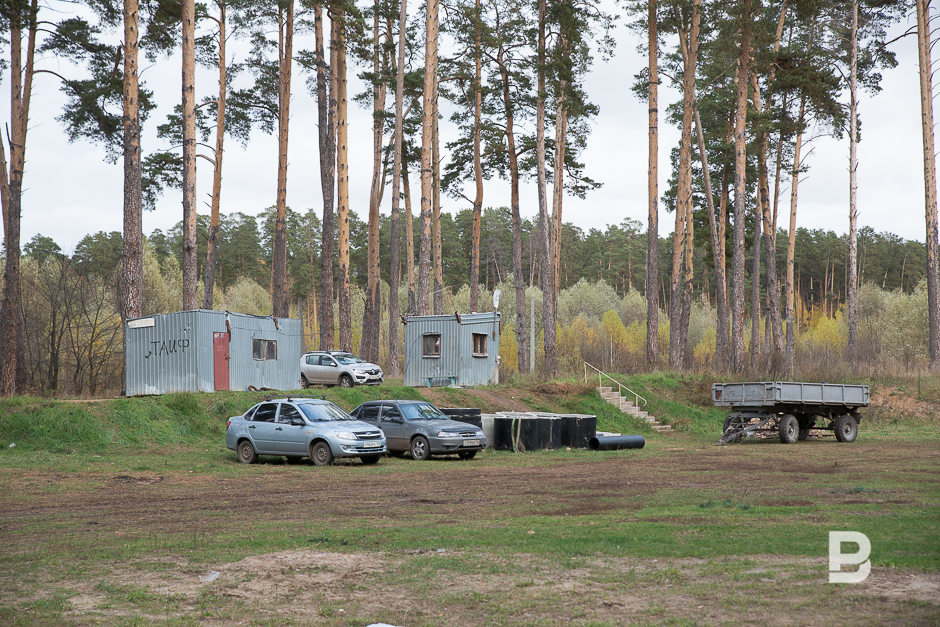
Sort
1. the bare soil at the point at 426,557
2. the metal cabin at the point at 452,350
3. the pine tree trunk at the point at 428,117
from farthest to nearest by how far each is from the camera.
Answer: the metal cabin at the point at 452,350
the pine tree trunk at the point at 428,117
the bare soil at the point at 426,557

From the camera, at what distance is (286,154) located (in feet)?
121

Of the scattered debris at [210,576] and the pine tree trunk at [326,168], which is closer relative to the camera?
the scattered debris at [210,576]

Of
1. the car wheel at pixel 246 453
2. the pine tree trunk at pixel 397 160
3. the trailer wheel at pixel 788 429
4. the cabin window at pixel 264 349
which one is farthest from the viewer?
the pine tree trunk at pixel 397 160

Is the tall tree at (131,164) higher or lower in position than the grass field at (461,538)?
higher

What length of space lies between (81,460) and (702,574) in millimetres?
16473

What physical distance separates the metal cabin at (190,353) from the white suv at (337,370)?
5269 mm

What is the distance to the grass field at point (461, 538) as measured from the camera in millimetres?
6832

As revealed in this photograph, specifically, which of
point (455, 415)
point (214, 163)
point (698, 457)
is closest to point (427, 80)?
point (214, 163)

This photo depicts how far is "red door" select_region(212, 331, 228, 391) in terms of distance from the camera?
27984mm

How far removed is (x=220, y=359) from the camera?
28.2 m

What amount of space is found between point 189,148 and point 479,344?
14571mm

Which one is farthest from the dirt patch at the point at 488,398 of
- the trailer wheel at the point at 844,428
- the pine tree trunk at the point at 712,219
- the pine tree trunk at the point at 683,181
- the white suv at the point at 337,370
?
the pine tree trunk at the point at 712,219

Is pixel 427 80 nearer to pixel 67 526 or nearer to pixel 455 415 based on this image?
pixel 455 415

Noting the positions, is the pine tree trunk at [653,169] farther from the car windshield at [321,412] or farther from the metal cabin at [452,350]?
the car windshield at [321,412]
